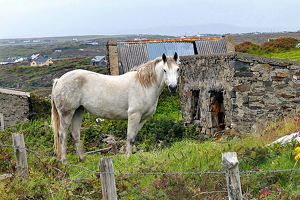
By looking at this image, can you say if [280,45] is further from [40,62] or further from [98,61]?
[40,62]

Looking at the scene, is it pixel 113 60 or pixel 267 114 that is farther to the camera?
pixel 113 60

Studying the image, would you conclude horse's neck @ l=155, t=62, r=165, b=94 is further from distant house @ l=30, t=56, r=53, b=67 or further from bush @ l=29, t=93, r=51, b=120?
distant house @ l=30, t=56, r=53, b=67

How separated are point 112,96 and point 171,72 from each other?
5.23 feet

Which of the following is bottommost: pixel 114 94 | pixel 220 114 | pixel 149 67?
pixel 220 114

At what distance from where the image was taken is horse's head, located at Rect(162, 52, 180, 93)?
7066 millimetres

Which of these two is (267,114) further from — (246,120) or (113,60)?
(113,60)

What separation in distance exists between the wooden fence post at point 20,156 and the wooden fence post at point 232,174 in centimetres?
365

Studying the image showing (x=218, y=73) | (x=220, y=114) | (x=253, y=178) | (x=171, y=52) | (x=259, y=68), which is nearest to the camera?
(x=253, y=178)

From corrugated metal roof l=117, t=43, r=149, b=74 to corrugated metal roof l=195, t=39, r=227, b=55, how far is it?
12.5 ft

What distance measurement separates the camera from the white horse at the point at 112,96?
25.3 feet

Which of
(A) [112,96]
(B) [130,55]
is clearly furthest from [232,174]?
(B) [130,55]

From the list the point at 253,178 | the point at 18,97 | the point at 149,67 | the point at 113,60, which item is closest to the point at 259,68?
the point at 149,67

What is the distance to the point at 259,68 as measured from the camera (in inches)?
345

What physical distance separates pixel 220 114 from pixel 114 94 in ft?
13.1
